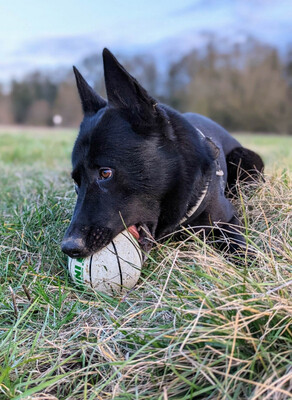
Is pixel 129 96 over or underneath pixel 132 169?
over

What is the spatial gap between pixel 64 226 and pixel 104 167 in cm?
74

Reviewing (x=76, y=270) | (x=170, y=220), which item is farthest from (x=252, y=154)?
(x=76, y=270)

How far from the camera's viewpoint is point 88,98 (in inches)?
96.6

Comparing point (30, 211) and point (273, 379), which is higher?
point (273, 379)

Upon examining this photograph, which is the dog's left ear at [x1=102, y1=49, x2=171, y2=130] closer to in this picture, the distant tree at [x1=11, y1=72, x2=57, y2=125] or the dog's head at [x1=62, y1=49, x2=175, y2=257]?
the dog's head at [x1=62, y1=49, x2=175, y2=257]

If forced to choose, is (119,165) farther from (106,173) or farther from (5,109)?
(5,109)

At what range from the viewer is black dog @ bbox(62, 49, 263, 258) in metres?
1.98

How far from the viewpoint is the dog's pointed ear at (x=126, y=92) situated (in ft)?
6.72

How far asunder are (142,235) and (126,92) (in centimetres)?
74

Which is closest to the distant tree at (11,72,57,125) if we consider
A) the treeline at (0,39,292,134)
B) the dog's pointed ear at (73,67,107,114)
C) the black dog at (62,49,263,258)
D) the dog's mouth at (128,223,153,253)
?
the treeline at (0,39,292,134)

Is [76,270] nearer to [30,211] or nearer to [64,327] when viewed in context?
[64,327]

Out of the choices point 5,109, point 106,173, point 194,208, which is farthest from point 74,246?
point 5,109

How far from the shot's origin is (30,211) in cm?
280

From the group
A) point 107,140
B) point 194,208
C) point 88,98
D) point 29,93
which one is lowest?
point 29,93
